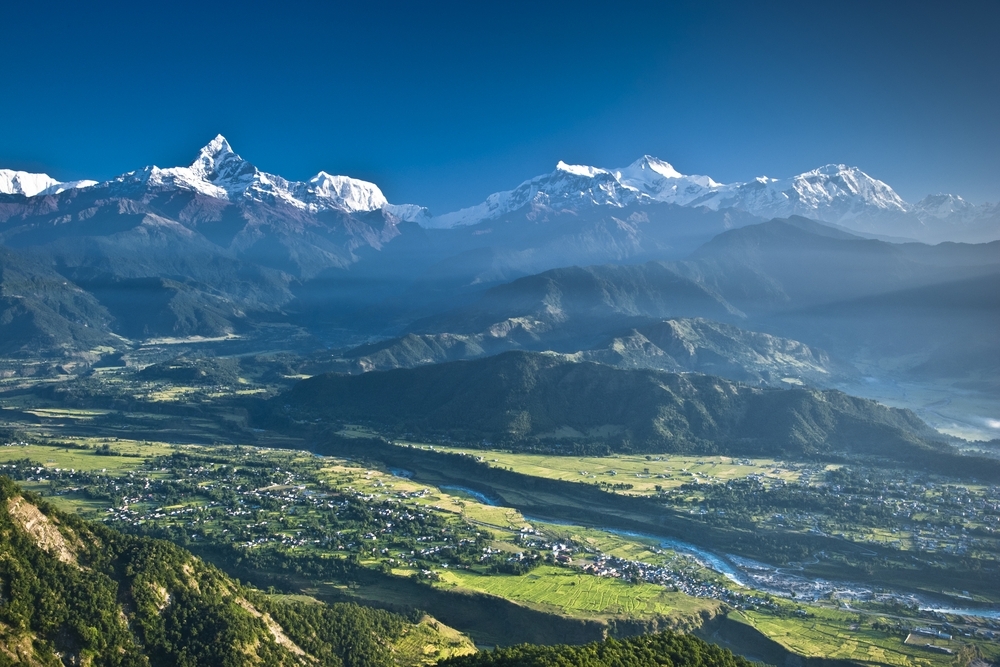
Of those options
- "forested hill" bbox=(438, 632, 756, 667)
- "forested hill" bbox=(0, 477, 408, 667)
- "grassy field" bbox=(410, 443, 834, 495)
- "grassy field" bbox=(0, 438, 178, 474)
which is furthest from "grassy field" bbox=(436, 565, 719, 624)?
"grassy field" bbox=(0, 438, 178, 474)

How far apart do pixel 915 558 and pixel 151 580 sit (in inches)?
3522

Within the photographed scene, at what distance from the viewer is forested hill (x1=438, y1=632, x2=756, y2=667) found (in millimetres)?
56781

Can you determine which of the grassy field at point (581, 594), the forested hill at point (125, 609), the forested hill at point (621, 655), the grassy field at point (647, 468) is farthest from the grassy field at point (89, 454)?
the forested hill at point (621, 655)

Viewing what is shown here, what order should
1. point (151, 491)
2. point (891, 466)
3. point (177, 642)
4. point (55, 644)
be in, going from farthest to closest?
point (891, 466) → point (151, 491) → point (177, 642) → point (55, 644)

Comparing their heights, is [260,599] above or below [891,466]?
below

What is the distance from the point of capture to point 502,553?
103938mm

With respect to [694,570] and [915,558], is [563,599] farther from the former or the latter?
[915,558]

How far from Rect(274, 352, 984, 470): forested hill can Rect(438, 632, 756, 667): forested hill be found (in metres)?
101

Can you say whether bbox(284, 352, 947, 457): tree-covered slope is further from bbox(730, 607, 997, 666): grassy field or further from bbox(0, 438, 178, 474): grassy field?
bbox(730, 607, 997, 666): grassy field

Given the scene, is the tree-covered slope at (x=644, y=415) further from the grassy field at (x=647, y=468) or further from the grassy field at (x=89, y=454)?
the grassy field at (x=89, y=454)

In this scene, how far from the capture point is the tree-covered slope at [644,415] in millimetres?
166125

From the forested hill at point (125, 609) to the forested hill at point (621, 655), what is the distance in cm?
1365

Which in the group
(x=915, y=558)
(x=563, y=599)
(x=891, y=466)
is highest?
(x=891, y=466)

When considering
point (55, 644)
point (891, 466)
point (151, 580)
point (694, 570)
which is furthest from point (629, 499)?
point (55, 644)
